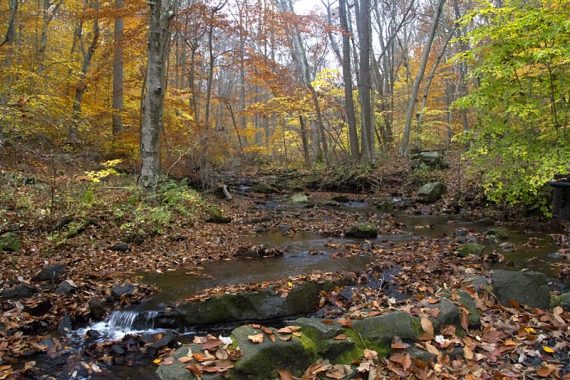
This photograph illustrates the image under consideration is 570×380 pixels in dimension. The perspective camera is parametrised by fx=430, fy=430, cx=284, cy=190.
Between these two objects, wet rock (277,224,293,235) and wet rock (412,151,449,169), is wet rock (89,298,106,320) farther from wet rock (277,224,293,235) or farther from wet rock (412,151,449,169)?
wet rock (412,151,449,169)

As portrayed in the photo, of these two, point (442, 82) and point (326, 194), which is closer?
point (326, 194)

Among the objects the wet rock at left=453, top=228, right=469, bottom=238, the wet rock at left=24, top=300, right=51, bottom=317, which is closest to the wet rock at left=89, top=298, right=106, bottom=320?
the wet rock at left=24, top=300, right=51, bottom=317

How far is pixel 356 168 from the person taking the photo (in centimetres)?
1942

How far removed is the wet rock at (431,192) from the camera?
14.9m

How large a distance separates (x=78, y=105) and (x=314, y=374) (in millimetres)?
16238

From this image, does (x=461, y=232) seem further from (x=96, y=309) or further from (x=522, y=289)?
(x=96, y=309)

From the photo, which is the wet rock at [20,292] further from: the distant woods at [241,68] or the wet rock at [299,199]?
the wet rock at [299,199]

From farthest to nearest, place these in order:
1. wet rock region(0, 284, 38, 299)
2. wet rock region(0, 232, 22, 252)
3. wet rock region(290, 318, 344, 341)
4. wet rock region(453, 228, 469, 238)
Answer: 1. wet rock region(453, 228, 469, 238)
2. wet rock region(0, 232, 22, 252)
3. wet rock region(0, 284, 38, 299)
4. wet rock region(290, 318, 344, 341)

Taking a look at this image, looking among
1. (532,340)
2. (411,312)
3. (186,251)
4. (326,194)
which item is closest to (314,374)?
(411,312)

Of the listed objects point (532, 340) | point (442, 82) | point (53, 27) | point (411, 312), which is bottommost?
point (532, 340)

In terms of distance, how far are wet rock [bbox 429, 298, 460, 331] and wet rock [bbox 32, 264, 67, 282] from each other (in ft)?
19.6

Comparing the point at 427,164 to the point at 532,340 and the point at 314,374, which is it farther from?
the point at 314,374

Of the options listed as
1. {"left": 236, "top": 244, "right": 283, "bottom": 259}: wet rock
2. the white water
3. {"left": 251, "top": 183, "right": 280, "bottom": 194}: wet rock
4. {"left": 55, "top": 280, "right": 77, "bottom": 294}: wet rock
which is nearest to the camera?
the white water

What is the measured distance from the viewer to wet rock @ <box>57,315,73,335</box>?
5.79 metres
